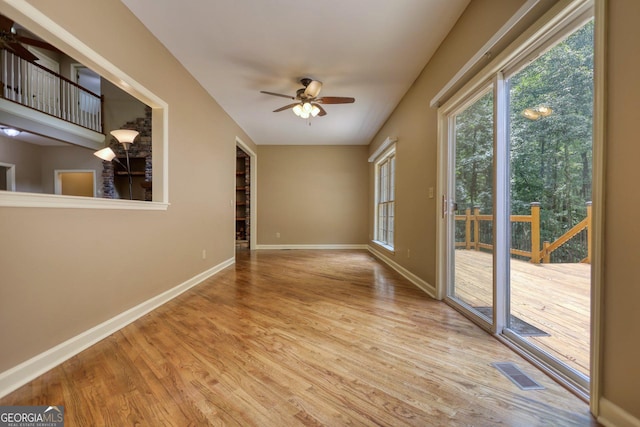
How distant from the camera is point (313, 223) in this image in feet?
23.4

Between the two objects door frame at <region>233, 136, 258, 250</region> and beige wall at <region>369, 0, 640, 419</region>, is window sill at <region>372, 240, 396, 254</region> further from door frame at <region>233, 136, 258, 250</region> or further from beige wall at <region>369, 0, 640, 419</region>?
beige wall at <region>369, 0, 640, 419</region>

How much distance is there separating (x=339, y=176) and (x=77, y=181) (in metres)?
7.19

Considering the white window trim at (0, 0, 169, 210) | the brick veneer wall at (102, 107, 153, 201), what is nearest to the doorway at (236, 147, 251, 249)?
the brick veneer wall at (102, 107, 153, 201)

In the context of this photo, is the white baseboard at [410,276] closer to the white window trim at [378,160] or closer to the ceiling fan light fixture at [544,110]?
the white window trim at [378,160]

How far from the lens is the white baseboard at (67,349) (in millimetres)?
1369

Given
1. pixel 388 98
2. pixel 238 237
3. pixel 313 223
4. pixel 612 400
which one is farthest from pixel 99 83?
pixel 612 400

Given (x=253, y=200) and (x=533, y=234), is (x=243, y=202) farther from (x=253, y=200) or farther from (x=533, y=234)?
(x=533, y=234)

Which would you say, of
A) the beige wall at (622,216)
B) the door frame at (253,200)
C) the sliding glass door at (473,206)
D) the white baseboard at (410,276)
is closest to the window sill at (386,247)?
the white baseboard at (410,276)

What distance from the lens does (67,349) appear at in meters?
1.68

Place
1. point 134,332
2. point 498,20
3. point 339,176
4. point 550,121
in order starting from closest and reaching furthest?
point 550,121
point 498,20
point 134,332
point 339,176

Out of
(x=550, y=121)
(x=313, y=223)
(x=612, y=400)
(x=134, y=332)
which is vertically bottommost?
(x=134, y=332)

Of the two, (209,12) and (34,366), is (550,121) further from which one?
(34,366)

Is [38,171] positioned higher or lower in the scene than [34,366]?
higher

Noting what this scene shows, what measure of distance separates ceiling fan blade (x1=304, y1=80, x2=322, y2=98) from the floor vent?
3086 mm
